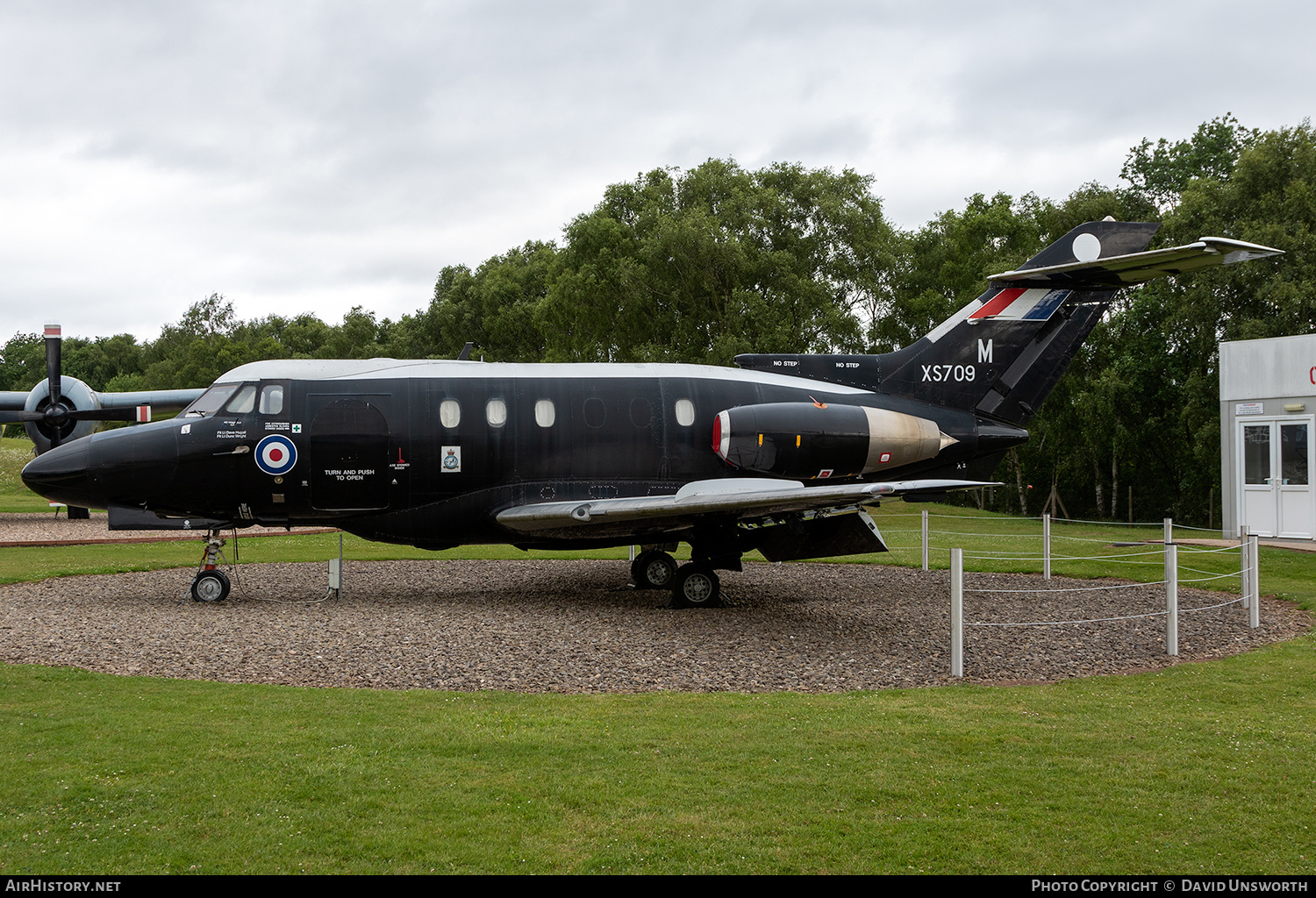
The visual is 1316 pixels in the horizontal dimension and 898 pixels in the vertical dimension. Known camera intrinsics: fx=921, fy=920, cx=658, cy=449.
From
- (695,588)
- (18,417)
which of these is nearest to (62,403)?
(18,417)

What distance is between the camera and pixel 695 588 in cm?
1320

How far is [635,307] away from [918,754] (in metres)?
34.2

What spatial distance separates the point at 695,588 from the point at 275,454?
6.17 meters

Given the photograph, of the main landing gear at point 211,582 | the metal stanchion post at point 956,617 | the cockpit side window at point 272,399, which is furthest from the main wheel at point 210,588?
the metal stanchion post at point 956,617

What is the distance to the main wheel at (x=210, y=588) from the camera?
13141 mm

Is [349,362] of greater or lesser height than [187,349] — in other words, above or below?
below

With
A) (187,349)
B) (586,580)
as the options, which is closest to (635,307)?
(586,580)

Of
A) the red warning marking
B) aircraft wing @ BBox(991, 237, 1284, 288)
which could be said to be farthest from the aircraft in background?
aircraft wing @ BBox(991, 237, 1284, 288)

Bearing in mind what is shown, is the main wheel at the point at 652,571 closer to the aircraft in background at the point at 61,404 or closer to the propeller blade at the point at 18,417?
the aircraft in background at the point at 61,404

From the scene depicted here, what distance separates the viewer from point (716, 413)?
1380 centimetres

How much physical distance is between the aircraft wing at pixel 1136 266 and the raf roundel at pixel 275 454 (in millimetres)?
10715

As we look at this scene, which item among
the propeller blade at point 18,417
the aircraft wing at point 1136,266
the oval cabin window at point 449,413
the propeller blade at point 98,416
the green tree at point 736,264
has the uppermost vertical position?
the green tree at point 736,264

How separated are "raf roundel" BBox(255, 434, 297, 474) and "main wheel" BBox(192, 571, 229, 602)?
6.08 feet

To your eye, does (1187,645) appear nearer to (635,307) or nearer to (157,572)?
(157,572)
